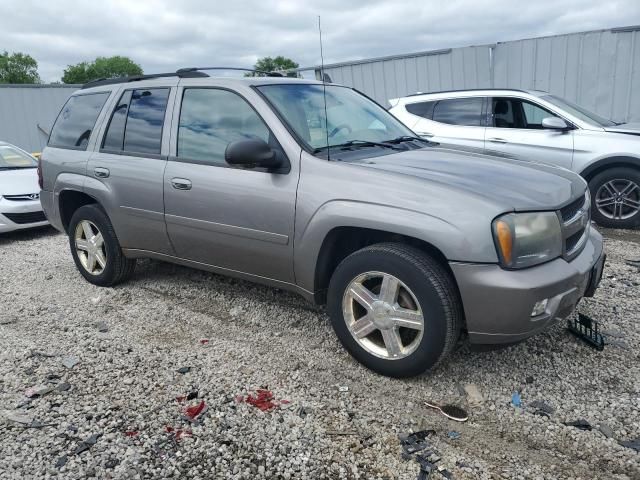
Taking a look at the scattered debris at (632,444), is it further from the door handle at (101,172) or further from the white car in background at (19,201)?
the white car in background at (19,201)

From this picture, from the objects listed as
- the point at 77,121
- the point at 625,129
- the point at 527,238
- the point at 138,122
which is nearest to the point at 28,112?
the point at 77,121

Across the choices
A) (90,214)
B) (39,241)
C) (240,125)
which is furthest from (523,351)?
(39,241)

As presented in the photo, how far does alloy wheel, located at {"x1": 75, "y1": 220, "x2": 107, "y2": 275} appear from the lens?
476 centimetres

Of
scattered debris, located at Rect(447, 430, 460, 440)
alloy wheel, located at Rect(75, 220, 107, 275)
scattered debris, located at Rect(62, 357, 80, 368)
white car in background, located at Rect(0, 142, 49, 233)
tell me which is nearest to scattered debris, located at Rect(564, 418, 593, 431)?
scattered debris, located at Rect(447, 430, 460, 440)

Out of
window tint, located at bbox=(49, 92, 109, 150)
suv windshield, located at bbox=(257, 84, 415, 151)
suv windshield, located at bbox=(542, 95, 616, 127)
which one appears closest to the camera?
suv windshield, located at bbox=(257, 84, 415, 151)

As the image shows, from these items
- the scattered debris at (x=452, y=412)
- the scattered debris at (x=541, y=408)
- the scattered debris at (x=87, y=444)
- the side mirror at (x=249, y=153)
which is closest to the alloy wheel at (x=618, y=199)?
the scattered debris at (x=541, y=408)

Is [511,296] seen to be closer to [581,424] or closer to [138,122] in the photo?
[581,424]

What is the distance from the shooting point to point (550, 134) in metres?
6.79

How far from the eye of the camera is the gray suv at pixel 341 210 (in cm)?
270

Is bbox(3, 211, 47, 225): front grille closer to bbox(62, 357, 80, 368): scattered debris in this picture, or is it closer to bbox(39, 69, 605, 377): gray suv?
bbox(39, 69, 605, 377): gray suv

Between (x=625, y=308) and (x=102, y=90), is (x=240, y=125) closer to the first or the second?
(x=102, y=90)

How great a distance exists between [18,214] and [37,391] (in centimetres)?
503

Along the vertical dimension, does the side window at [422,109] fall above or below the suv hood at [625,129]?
above

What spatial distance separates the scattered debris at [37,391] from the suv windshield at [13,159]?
20.3 ft
